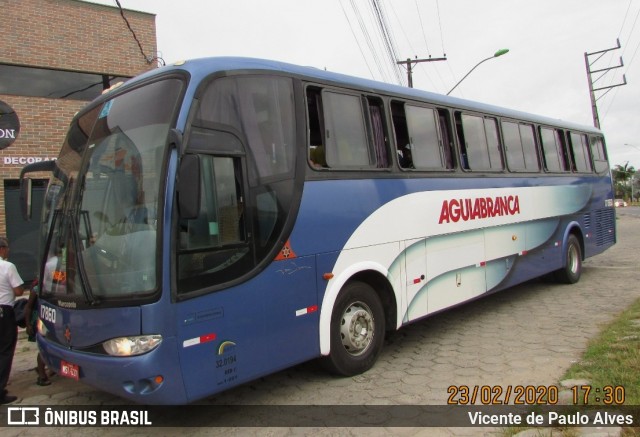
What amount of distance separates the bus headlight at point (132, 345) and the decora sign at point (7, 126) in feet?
29.6

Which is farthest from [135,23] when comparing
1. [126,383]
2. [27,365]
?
[126,383]

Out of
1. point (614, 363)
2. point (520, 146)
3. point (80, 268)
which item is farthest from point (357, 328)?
point (520, 146)

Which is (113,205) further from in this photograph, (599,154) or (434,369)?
(599,154)

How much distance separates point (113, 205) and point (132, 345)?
42.6 inches

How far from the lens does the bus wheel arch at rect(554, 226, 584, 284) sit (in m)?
9.64

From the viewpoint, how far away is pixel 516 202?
7844mm

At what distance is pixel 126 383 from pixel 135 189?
4.68ft

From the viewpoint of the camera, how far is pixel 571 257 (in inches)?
392

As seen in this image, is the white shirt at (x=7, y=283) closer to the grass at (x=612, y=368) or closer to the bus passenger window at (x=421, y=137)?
the bus passenger window at (x=421, y=137)

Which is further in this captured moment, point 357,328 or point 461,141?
point 461,141

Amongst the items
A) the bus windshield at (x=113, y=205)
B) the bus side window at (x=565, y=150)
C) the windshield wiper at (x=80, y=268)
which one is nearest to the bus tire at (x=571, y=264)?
the bus side window at (x=565, y=150)

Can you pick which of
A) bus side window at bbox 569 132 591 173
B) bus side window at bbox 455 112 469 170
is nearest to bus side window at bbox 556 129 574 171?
bus side window at bbox 569 132 591 173

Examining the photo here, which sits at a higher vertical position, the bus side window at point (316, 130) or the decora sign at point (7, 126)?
the decora sign at point (7, 126)

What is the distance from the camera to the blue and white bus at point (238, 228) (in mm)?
3457
